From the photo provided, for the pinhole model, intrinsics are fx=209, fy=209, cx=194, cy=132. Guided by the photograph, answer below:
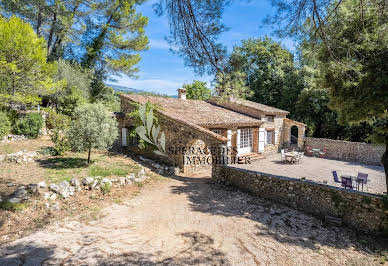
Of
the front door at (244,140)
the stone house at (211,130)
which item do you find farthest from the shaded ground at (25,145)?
the front door at (244,140)

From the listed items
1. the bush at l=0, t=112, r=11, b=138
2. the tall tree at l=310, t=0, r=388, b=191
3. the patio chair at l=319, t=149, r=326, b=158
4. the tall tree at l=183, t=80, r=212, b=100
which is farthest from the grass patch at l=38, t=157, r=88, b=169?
the tall tree at l=183, t=80, r=212, b=100

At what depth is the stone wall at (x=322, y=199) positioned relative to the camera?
700 cm

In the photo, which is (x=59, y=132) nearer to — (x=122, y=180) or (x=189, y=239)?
(x=122, y=180)

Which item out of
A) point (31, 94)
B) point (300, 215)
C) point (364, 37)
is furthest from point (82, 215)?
point (31, 94)

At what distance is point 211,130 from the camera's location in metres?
14.9

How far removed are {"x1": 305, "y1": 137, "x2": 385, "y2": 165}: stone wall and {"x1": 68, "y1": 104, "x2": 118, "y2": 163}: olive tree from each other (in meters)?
18.1

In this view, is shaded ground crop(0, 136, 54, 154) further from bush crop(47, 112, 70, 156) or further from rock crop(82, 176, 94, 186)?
rock crop(82, 176, 94, 186)

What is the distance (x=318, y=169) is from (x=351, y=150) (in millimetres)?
5338

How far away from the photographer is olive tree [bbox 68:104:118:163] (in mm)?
10344

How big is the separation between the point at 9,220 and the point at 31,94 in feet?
38.4

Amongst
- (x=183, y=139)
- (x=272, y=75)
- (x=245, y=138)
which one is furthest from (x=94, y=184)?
(x=272, y=75)

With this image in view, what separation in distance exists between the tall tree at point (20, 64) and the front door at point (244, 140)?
14864 mm

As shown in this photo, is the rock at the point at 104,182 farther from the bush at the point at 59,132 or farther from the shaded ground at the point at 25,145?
the shaded ground at the point at 25,145

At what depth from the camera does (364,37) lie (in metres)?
6.64
